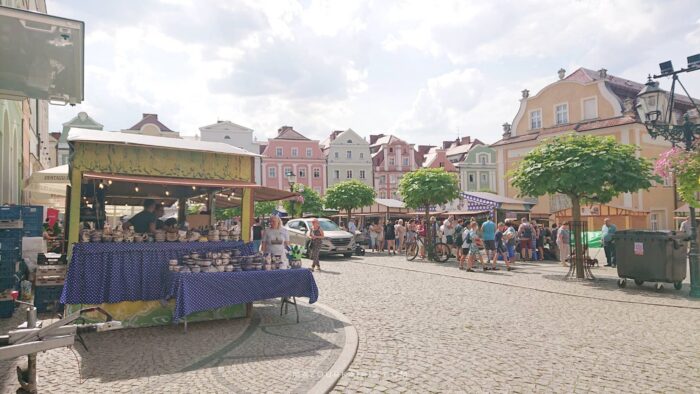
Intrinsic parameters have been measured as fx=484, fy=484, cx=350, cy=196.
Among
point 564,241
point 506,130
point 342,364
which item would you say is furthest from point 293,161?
point 342,364

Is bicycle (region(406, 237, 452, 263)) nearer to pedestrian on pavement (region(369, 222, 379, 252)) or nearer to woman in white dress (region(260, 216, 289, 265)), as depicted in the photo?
pedestrian on pavement (region(369, 222, 379, 252))

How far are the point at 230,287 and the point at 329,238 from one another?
14.0 metres

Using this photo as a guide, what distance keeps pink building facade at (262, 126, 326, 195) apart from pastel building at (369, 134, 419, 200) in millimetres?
8275

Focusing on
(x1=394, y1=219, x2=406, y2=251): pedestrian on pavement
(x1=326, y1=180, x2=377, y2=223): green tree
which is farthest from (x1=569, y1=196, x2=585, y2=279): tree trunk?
(x1=326, y1=180, x2=377, y2=223): green tree

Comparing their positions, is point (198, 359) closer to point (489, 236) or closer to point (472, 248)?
point (472, 248)

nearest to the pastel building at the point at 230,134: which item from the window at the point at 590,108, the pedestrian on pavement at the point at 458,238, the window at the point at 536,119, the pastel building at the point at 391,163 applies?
the pastel building at the point at 391,163

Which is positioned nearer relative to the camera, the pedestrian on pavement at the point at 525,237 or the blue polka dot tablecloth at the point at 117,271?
the blue polka dot tablecloth at the point at 117,271

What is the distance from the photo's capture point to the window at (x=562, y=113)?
3656cm

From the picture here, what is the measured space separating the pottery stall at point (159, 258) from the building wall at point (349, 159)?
201ft

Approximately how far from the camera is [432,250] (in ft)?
66.4

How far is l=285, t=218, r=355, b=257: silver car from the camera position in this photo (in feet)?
69.7

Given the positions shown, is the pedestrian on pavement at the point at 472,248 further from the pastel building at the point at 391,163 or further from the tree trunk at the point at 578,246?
the pastel building at the point at 391,163

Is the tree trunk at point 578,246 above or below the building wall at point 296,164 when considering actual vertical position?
below

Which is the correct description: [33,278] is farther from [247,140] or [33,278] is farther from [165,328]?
[247,140]
